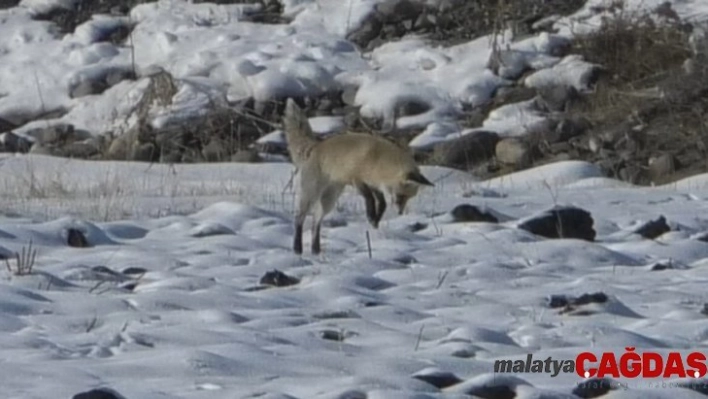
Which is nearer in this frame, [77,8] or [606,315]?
[606,315]

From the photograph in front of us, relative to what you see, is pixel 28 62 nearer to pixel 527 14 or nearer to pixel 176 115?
pixel 176 115

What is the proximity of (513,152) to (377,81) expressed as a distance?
299cm

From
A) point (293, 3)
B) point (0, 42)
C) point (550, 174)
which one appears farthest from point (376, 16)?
point (550, 174)

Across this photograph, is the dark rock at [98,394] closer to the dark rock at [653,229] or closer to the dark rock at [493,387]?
the dark rock at [493,387]

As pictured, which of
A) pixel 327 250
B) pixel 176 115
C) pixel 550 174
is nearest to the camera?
pixel 327 250

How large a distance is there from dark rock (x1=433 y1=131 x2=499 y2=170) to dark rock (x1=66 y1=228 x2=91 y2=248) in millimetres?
8390

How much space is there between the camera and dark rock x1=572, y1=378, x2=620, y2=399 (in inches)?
230

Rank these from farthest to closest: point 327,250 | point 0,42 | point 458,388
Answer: point 0,42
point 327,250
point 458,388

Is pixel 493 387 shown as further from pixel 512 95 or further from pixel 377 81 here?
pixel 377 81

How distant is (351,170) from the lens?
980 cm

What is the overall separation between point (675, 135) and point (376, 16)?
5471 millimetres

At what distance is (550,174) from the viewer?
14.6m

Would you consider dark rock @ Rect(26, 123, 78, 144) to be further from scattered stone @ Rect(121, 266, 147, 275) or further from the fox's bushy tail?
scattered stone @ Rect(121, 266, 147, 275)

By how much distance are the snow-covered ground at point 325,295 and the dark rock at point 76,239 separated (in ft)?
0.24
